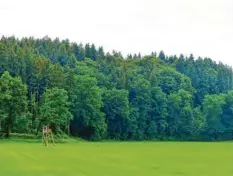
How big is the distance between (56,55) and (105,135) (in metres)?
32.7

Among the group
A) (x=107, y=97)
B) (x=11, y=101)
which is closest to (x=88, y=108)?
(x=107, y=97)

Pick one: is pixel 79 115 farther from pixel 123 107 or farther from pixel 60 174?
pixel 60 174

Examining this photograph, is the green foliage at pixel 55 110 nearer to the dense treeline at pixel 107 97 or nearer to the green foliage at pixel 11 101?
the dense treeline at pixel 107 97

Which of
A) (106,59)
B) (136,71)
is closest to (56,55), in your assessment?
(106,59)

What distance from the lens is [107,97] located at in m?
86.6

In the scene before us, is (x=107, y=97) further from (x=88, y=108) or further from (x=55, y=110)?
(x=55, y=110)

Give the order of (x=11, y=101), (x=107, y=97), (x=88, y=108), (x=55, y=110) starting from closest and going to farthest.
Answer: (x=11, y=101)
(x=55, y=110)
(x=88, y=108)
(x=107, y=97)

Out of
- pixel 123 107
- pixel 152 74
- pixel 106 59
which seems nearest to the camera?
pixel 123 107

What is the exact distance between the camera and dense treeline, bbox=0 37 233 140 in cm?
6819

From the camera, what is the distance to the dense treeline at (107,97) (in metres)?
68.2

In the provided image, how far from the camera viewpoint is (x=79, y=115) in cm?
7988

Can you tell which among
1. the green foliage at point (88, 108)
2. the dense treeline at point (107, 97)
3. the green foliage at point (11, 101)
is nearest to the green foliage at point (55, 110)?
the dense treeline at point (107, 97)

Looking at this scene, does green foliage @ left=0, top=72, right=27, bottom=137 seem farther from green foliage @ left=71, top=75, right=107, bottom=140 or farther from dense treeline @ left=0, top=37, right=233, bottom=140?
green foliage @ left=71, top=75, right=107, bottom=140

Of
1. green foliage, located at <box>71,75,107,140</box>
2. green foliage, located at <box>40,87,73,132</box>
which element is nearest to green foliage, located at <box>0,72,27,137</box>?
green foliage, located at <box>40,87,73,132</box>
